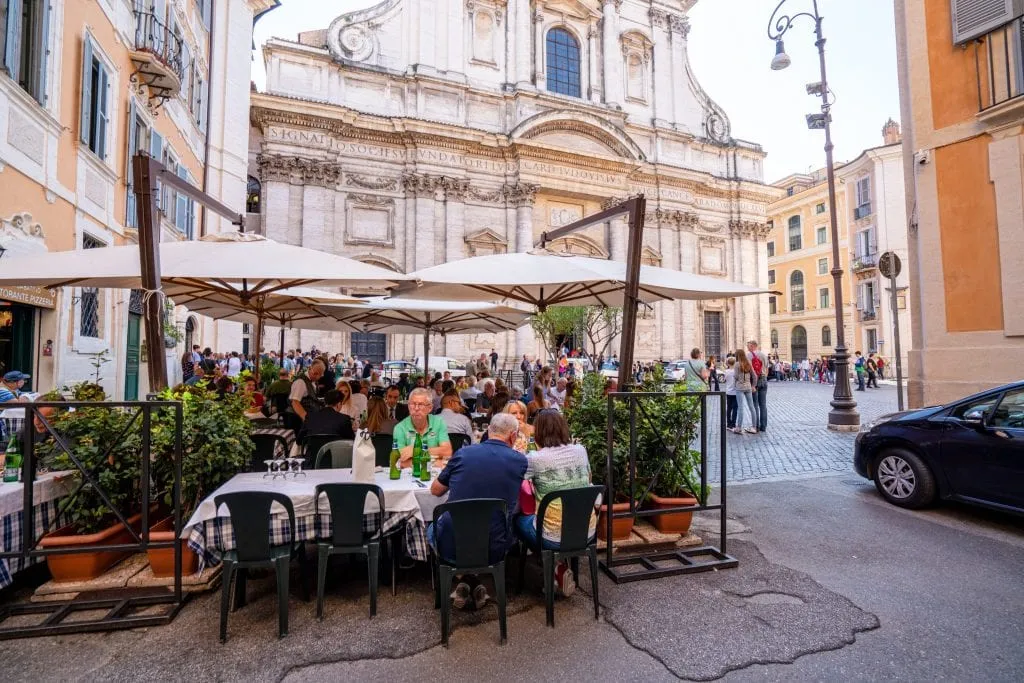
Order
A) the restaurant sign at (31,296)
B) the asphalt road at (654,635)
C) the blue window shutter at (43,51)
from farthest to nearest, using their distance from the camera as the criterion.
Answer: the blue window shutter at (43,51), the restaurant sign at (31,296), the asphalt road at (654,635)

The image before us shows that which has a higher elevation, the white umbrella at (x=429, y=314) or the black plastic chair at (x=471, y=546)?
the white umbrella at (x=429, y=314)

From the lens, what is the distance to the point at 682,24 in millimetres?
31812

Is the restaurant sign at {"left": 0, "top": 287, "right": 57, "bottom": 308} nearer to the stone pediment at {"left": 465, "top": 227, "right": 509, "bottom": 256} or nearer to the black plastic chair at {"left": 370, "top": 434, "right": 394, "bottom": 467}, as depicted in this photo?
the black plastic chair at {"left": 370, "top": 434, "right": 394, "bottom": 467}

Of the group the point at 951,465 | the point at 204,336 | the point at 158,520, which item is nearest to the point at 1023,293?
the point at 951,465

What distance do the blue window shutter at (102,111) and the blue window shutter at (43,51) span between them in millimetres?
1570

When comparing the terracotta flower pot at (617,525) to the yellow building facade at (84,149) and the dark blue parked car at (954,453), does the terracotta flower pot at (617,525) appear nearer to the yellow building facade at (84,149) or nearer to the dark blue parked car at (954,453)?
the dark blue parked car at (954,453)

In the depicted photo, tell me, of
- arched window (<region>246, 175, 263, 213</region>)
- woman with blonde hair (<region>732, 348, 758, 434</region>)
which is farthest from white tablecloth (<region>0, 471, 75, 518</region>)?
arched window (<region>246, 175, 263, 213</region>)

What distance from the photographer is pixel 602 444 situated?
15.4 ft

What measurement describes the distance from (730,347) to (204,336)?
27.3 meters

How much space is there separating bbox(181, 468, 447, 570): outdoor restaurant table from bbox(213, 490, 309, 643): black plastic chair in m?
0.11

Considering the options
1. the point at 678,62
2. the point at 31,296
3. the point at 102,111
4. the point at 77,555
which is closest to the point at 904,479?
the point at 77,555

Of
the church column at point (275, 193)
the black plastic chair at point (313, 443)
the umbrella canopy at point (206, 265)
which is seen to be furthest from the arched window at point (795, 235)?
the black plastic chair at point (313, 443)

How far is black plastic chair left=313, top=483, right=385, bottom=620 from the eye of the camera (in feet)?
11.0

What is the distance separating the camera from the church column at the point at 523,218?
26078 mm
